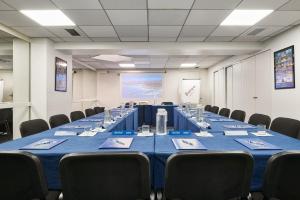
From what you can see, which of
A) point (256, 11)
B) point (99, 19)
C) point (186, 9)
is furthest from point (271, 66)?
point (99, 19)

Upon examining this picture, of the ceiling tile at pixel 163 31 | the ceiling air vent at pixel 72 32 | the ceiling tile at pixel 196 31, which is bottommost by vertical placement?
the ceiling tile at pixel 163 31

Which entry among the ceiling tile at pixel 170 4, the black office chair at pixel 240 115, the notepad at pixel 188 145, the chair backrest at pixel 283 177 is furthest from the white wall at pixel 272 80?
the chair backrest at pixel 283 177

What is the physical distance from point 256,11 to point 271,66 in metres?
1.97

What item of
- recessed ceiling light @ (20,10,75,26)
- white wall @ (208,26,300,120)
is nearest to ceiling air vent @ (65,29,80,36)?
recessed ceiling light @ (20,10,75,26)

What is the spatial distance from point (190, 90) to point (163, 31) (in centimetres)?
595

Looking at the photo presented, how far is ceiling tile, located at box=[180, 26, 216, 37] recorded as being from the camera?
4.34 m

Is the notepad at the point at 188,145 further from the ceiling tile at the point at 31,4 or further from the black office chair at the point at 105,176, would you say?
the ceiling tile at the point at 31,4

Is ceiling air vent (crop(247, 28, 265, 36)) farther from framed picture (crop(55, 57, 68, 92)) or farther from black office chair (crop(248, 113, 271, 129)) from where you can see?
framed picture (crop(55, 57, 68, 92))

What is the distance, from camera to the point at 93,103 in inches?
425

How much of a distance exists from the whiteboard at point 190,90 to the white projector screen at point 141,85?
117 cm

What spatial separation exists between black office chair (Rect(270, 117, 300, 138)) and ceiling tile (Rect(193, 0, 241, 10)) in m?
1.79

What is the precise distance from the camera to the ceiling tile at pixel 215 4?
3.15m

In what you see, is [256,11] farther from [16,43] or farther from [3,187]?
[16,43]

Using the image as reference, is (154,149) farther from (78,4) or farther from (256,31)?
(256,31)
